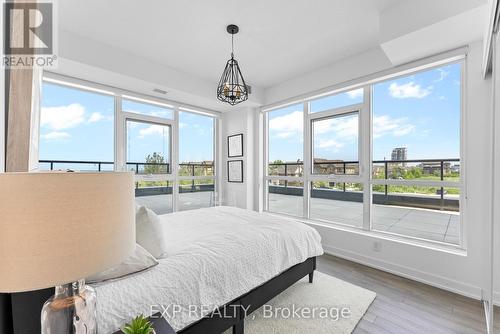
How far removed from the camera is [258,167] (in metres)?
4.69

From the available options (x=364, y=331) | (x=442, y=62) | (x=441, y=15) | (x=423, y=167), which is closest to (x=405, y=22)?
(x=441, y=15)

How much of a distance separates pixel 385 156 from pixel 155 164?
3709mm

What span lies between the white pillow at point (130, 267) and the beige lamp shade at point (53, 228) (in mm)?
774

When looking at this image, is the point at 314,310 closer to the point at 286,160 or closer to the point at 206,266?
the point at 206,266

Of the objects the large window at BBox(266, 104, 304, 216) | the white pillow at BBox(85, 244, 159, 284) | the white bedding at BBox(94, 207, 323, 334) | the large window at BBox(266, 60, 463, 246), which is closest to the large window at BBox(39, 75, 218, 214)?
the large window at BBox(266, 104, 304, 216)

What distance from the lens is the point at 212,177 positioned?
4.98 m

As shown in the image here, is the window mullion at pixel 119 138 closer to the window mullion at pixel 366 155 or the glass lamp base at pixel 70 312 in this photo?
the glass lamp base at pixel 70 312

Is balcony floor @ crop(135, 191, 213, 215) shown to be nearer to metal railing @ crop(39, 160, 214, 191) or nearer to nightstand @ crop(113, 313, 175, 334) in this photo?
metal railing @ crop(39, 160, 214, 191)

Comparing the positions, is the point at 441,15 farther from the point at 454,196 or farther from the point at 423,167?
the point at 454,196

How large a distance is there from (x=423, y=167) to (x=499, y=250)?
1.48m

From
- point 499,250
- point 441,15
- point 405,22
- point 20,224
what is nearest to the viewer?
point 20,224

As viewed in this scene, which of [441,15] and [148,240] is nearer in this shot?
[148,240]

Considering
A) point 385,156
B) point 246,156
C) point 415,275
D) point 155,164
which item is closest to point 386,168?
point 385,156

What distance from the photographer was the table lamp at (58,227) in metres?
0.46
